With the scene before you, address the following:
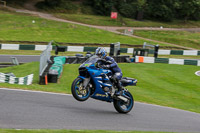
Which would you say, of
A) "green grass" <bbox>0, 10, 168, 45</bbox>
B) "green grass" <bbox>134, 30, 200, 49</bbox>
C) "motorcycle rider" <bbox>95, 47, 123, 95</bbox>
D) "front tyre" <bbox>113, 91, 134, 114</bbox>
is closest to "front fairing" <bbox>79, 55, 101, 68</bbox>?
"motorcycle rider" <bbox>95, 47, 123, 95</bbox>

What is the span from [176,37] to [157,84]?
3221 cm

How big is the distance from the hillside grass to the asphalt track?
1995 millimetres

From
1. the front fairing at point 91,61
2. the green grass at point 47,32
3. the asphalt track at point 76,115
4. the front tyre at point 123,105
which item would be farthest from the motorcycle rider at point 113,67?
the green grass at point 47,32

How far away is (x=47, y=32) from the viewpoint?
39.3m

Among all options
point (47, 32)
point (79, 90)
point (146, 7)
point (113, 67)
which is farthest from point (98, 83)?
point (146, 7)

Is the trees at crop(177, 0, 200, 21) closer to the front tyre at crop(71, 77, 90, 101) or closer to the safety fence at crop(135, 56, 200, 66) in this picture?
the safety fence at crop(135, 56, 200, 66)

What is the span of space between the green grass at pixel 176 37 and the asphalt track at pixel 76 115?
34820 mm

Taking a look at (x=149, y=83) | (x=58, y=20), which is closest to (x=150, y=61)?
(x=149, y=83)

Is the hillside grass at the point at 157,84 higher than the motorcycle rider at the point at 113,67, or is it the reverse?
the motorcycle rider at the point at 113,67

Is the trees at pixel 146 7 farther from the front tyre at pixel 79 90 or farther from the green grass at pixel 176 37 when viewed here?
the front tyre at pixel 79 90

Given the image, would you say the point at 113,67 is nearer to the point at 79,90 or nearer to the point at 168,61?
the point at 79,90

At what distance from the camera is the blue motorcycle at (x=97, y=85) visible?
31.0ft

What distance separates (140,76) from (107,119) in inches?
435

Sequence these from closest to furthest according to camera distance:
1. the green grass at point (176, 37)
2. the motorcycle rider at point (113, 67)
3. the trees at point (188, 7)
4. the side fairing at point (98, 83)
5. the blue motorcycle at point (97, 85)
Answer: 1. the blue motorcycle at point (97, 85)
2. the side fairing at point (98, 83)
3. the motorcycle rider at point (113, 67)
4. the green grass at point (176, 37)
5. the trees at point (188, 7)
